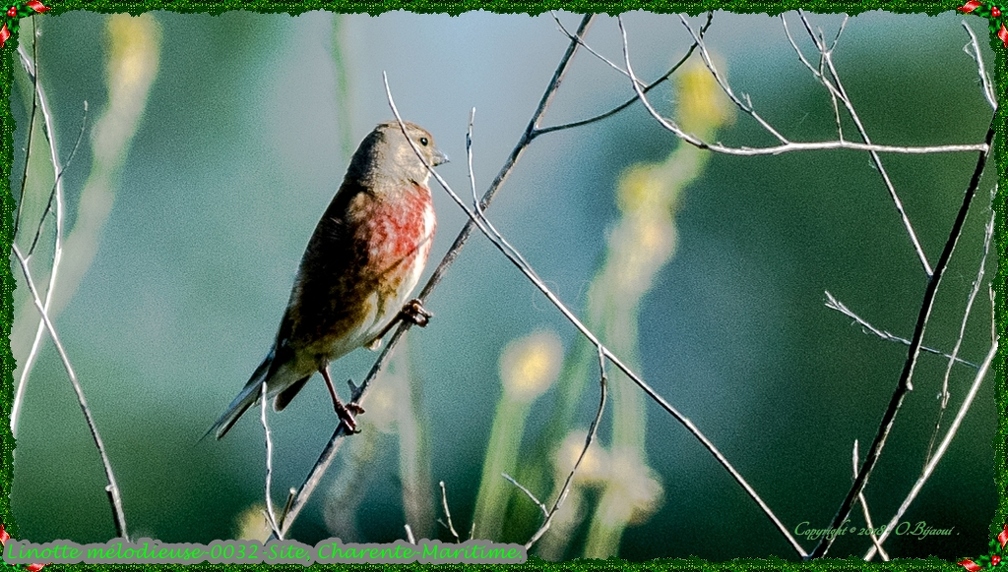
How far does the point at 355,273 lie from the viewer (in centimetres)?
296

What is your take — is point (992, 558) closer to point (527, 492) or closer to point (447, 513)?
point (527, 492)

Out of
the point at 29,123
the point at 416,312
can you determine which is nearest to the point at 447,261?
the point at 416,312

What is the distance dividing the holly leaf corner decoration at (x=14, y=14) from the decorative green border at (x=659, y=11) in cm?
4

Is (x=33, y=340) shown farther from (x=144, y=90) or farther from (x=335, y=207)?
(x=335, y=207)

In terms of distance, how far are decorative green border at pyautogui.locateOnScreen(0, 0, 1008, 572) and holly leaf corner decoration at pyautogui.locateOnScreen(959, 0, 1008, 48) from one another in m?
0.02

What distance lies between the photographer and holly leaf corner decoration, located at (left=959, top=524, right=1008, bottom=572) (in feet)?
6.85

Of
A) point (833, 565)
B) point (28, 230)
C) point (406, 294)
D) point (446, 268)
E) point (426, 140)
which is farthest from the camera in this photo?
point (426, 140)

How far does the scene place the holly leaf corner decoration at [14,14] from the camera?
7.23 ft

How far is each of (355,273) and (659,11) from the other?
4.24 feet

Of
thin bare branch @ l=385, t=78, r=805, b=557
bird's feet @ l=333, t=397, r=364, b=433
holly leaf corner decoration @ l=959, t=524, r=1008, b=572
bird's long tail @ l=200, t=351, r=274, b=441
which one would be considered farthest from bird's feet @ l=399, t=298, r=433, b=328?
holly leaf corner decoration @ l=959, t=524, r=1008, b=572

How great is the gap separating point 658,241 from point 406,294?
945 millimetres

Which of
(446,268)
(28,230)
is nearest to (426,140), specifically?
(446,268)

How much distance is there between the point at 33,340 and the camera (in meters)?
2.21

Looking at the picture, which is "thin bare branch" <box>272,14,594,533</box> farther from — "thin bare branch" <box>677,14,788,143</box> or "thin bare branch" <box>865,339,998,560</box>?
"thin bare branch" <box>865,339,998,560</box>
